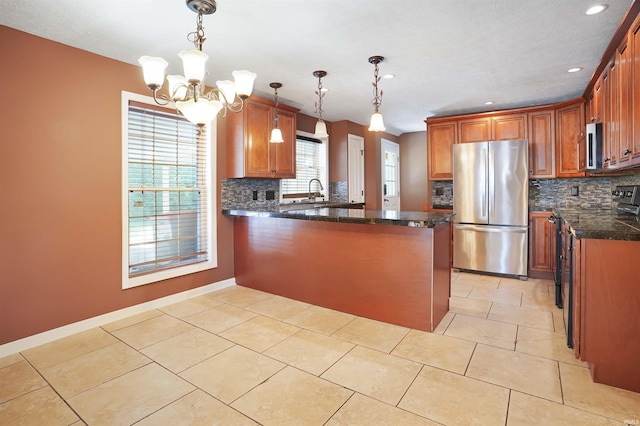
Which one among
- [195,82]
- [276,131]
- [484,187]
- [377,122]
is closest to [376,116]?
[377,122]

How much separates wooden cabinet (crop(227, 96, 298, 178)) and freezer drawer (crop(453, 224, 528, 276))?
264cm

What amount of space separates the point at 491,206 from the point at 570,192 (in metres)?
1.15

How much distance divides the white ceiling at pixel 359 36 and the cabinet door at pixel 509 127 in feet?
2.22

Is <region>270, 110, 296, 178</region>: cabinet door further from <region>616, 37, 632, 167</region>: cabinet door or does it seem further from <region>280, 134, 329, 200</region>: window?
<region>616, 37, 632, 167</region>: cabinet door

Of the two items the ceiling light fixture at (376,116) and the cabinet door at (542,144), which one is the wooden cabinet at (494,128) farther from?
the ceiling light fixture at (376,116)

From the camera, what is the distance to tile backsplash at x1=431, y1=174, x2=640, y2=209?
4.36m

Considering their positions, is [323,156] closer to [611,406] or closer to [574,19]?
[574,19]

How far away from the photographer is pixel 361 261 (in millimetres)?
3027

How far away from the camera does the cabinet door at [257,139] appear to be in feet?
12.7

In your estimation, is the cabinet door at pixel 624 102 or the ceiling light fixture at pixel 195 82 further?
the cabinet door at pixel 624 102

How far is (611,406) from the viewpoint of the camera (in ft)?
5.77

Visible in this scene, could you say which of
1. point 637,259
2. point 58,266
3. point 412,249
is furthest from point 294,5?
point 58,266

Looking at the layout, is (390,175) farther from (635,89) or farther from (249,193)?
(635,89)

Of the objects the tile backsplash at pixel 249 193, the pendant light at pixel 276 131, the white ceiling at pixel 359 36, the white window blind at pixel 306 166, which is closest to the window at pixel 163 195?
the tile backsplash at pixel 249 193
